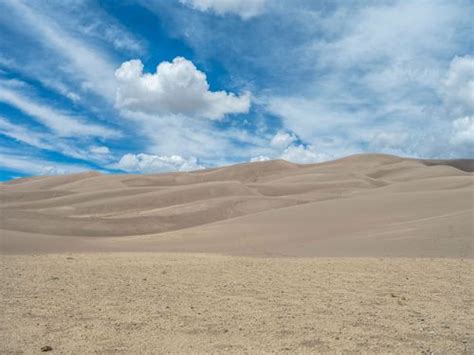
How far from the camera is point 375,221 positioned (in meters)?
25.9

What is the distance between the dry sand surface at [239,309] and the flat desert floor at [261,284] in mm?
28

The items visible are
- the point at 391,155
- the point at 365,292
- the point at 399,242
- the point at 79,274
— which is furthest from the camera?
the point at 391,155

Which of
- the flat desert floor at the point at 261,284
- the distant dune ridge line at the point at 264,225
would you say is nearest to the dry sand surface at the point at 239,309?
Answer: the flat desert floor at the point at 261,284

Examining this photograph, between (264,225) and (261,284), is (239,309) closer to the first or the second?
(261,284)

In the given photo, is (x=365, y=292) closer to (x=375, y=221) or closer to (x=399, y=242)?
(x=399, y=242)

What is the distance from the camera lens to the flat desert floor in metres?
6.50

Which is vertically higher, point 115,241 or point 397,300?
point 115,241

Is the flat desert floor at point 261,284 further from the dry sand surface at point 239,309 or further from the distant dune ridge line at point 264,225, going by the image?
the distant dune ridge line at point 264,225

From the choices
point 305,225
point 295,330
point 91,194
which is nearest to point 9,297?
point 295,330

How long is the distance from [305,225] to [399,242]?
27.3 ft

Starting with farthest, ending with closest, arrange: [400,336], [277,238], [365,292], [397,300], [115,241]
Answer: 1. [115,241]
2. [277,238]
3. [365,292]
4. [397,300]
5. [400,336]

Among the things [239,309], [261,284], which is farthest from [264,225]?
[239,309]

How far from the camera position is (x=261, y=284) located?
441 inches

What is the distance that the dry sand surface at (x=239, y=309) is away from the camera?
20.6ft
